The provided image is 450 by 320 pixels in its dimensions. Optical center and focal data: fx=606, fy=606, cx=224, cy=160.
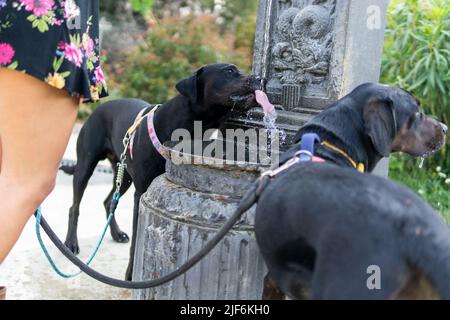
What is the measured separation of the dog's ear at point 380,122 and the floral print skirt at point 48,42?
1.17 meters

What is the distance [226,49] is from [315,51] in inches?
397

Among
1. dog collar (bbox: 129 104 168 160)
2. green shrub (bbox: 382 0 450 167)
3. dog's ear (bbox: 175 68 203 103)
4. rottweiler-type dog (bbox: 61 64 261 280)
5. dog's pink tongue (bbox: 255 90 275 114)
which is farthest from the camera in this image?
green shrub (bbox: 382 0 450 167)

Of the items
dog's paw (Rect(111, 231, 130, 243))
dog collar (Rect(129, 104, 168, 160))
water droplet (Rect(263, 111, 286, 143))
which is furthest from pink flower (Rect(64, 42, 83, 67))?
dog's paw (Rect(111, 231, 130, 243))

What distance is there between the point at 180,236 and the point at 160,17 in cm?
1361

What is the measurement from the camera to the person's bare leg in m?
2.28

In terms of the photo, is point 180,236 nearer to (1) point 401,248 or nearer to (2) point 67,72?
(2) point 67,72

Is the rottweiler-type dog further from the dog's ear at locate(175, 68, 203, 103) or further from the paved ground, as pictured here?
the paved ground

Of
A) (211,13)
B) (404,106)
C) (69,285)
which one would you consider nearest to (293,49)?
(404,106)

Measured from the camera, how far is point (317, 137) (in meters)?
2.50

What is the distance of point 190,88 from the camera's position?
3.94m

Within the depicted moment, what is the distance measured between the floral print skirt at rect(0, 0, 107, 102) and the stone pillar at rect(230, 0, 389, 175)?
1372 millimetres

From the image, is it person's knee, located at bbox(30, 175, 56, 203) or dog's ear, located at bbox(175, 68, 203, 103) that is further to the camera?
dog's ear, located at bbox(175, 68, 203, 103)

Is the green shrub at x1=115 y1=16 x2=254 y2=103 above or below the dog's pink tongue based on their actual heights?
below

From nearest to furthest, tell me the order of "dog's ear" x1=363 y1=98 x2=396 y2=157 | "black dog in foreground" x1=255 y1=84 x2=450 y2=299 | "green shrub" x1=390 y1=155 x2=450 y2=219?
1. "black dog in foreground" x1=255 y1=84 x2=450 y2=299
2. "dog's ear" x1=363 y1=98 x2=396 y2=157
3. "green shrub" x1=390 y1=155 x2=450 y2=219
